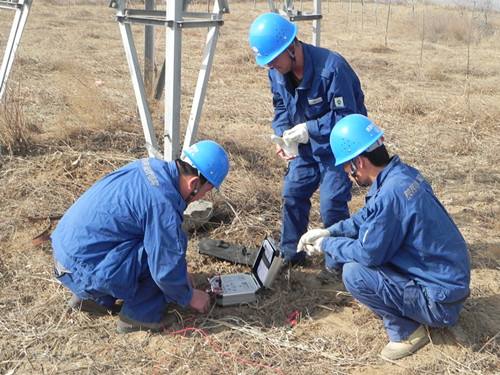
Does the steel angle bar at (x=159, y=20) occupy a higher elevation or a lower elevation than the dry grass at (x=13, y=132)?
higher

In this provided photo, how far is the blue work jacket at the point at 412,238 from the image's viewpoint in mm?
2762

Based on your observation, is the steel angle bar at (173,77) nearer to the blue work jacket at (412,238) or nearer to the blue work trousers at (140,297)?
the blue work trousers at (140,297)

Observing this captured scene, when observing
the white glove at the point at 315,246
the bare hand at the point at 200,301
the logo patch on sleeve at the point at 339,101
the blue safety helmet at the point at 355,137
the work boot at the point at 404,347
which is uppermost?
the logo patch on sleeve at the point at 339,101

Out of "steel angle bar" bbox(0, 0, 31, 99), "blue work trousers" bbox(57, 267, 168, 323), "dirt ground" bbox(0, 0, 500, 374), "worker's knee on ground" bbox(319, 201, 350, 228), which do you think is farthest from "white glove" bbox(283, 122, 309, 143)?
"steel angle bar" bbox(0, 0, 31, 99)

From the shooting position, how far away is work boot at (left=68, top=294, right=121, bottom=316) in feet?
10.9

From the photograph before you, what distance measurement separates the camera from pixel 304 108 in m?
3.72

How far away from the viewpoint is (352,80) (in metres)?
3.60

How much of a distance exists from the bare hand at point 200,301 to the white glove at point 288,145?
45.2 inches

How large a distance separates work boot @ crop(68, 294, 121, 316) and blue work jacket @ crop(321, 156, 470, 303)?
155cm

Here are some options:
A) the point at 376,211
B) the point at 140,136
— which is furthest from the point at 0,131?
the point at 376,211

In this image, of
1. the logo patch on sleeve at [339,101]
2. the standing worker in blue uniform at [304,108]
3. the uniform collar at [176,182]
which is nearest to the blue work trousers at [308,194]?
the standing worker in blue uniform at [304,108]

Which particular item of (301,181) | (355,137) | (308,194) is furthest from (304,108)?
(355,137)

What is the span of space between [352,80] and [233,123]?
428 cm

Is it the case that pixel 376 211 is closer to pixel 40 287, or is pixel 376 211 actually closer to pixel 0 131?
pixel 40 287
